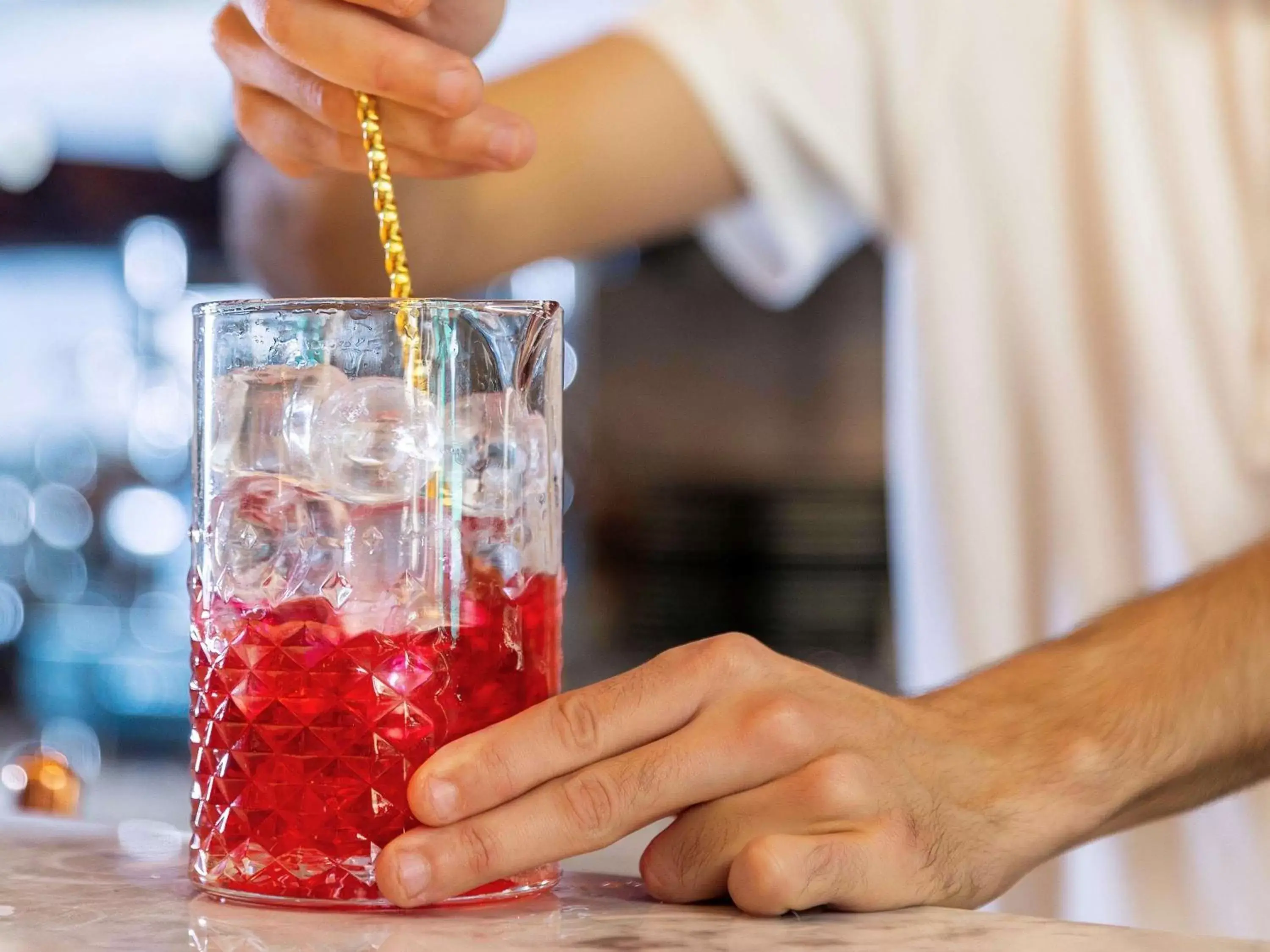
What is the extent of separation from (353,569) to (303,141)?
0.35 meters

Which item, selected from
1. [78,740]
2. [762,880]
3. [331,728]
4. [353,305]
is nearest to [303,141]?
[353,305]

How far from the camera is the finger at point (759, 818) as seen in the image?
614 mm

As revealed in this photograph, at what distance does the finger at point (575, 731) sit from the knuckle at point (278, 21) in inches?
14.3

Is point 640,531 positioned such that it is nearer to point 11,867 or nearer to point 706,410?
point 706,410

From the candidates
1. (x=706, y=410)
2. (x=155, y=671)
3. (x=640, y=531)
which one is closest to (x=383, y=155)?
(x=155, y=671)

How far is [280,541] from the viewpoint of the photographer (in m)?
0.61

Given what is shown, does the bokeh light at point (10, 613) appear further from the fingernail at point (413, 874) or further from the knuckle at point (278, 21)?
the fingernail at point (413, 874)

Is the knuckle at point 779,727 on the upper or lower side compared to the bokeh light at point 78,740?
upper

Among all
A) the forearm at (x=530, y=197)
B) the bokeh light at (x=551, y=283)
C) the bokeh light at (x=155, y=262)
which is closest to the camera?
the forearm at (x=530, y=197)

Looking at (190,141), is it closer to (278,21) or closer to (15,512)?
(15,512)

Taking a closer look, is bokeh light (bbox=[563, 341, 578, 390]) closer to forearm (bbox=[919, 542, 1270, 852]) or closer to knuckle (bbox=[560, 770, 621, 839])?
forearm (bbox=[919, 542, 1270, 852])

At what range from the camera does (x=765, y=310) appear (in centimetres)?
434

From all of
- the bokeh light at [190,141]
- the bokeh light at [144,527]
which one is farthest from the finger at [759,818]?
the bokeh light at [190,141]

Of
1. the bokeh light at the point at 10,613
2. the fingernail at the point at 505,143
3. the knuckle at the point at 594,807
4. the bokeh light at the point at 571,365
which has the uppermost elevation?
the bokeh light at the point at 571,365
